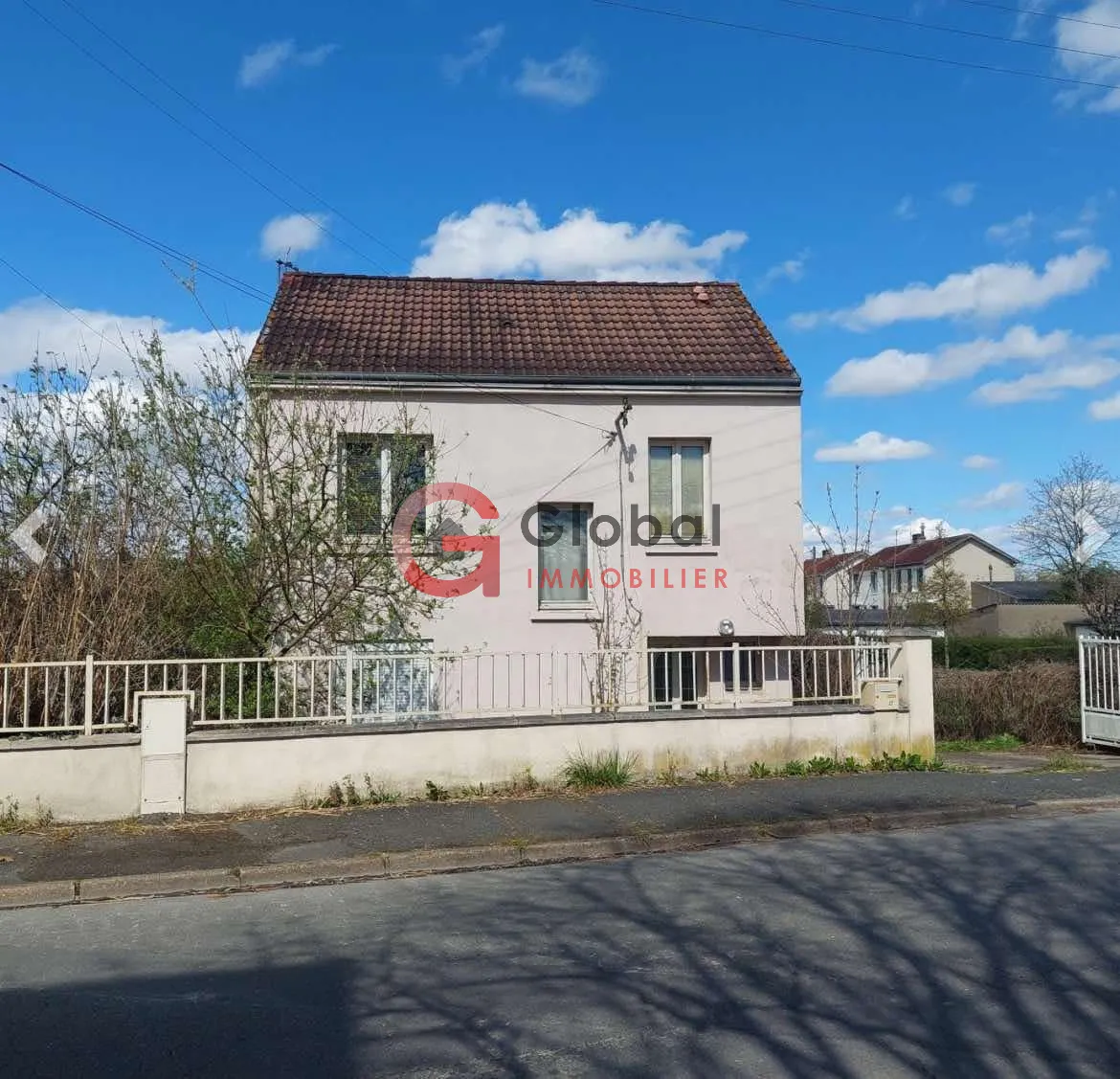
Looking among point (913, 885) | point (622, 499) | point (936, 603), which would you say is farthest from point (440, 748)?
point (936, 603)

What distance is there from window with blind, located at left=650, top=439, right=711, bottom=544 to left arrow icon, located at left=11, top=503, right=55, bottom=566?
8.36 meters

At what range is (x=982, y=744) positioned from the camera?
15.6 meters

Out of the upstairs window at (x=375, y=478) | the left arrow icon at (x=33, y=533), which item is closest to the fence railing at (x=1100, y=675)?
the upstairs window at (x=375, y=478)

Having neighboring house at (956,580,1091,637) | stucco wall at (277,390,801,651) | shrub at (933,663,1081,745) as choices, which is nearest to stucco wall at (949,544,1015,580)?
neighboring house at (956,580,1091,637)

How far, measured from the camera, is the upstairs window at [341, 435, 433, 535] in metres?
11.3

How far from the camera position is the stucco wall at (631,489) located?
48.9 feet

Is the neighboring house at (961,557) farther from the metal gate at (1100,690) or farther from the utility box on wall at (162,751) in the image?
the utility box on wall at (162,751)

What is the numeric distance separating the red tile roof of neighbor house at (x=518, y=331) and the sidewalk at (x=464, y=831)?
6782 millimetres

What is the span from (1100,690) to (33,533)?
14.0 m

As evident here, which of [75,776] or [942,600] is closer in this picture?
[75,776]

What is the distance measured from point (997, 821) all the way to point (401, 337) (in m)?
10.8

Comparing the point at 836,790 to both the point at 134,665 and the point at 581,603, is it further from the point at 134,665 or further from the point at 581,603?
the point at 134,665

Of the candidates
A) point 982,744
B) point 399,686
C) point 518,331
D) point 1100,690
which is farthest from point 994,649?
point 399,686

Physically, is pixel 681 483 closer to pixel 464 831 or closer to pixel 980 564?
pixel 464 831
